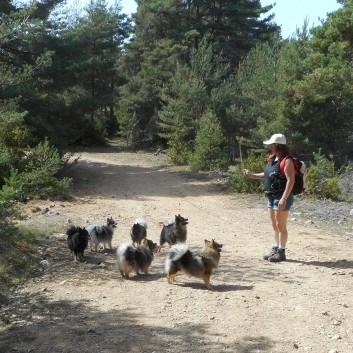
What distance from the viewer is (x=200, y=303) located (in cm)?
581

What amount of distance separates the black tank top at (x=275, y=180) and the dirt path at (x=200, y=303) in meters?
1.22

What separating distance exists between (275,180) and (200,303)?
2480 mm

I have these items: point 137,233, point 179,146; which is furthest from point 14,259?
point 179,146

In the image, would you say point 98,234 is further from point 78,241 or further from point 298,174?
point 298,174

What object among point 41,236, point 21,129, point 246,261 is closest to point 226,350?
point 246,261

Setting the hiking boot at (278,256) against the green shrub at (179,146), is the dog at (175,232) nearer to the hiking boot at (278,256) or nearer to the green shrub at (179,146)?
the hiking boot at (278,256)

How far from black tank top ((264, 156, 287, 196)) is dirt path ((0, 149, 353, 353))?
47.9 inches

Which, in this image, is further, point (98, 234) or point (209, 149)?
point (209, 149)

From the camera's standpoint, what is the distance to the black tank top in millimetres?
7250

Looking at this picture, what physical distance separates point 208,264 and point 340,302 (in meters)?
1.75

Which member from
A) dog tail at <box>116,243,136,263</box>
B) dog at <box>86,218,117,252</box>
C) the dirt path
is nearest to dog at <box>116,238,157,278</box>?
dog tail at <box>116,243,136,263</box>

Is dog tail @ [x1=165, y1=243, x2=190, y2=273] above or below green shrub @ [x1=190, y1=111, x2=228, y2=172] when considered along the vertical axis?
below

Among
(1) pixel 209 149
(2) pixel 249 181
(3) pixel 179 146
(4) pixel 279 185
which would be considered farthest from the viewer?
(3) pixel 179 146

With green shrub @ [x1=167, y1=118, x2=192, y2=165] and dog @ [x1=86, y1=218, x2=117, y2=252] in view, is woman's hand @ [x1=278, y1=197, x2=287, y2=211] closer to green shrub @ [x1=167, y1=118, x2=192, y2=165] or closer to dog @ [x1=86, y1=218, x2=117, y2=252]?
dog @ [x1=86, y1=218, x2=117, y2=252]
